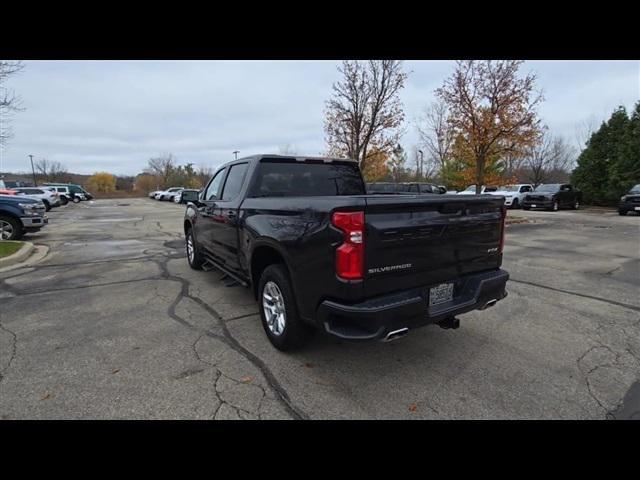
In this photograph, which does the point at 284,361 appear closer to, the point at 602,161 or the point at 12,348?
the point at 12,348

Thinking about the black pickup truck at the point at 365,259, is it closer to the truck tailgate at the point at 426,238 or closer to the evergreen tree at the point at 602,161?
the truck tailgate at the point at 426,238

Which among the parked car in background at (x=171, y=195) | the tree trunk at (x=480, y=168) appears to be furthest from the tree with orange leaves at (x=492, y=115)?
the parked car in background at (x=171, y=195)

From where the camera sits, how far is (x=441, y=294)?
3.01 meters

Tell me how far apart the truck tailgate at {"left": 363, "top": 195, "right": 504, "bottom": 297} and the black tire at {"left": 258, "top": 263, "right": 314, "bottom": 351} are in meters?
0.88

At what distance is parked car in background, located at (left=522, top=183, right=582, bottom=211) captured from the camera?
23156 millimetres

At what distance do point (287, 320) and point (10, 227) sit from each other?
11301 mm

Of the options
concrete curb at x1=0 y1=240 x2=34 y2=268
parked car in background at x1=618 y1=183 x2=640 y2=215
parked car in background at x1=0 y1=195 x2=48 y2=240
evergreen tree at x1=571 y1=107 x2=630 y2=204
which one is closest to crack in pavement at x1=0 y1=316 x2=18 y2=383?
concrete curb at x1=0 y1=240 x2=34 y2=268

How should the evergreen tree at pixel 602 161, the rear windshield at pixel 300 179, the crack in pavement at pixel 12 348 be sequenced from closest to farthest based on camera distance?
the crack in pavement at pixel 12 348, the rear windshield at pixel 300 179, the evergreen tree at pixel 602 161

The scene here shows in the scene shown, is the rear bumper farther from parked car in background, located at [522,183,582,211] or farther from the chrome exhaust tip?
parked car in background, located at [522,183,582,211]

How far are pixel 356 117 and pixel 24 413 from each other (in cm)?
1521

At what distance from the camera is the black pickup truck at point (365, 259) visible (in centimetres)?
258

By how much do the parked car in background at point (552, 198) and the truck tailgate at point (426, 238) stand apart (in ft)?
78.6

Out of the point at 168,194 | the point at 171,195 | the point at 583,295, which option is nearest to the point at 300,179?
the point at 583,295

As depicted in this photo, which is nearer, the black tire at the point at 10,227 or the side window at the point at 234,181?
the side window at the point at 234,181
